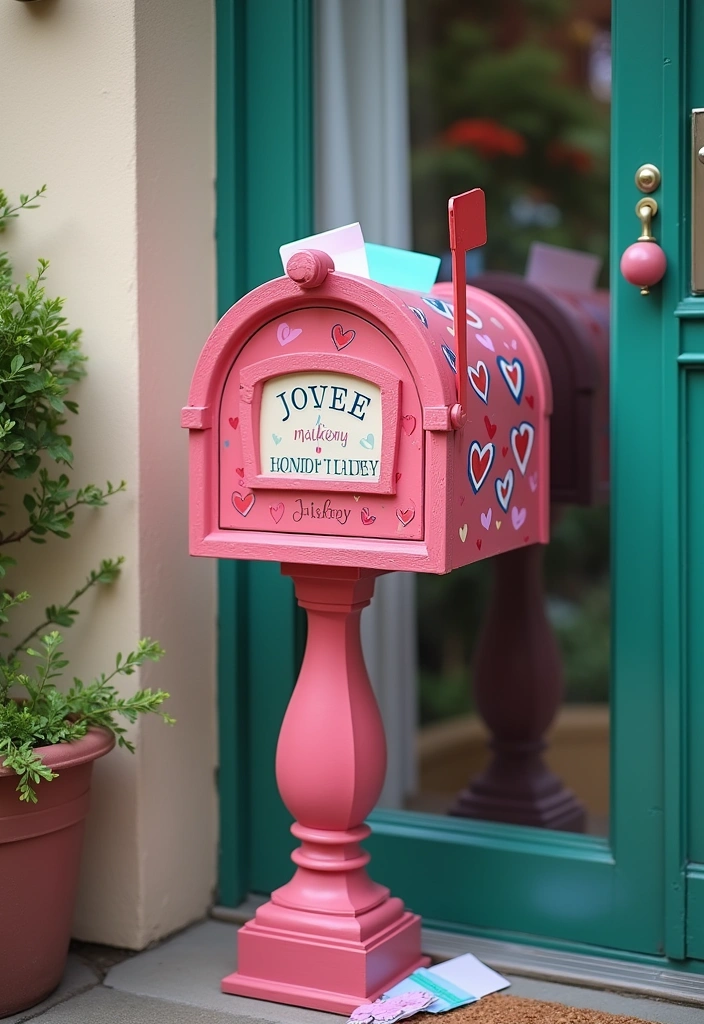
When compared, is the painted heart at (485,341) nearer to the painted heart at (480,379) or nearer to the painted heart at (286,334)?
the painted heart at (480,379)

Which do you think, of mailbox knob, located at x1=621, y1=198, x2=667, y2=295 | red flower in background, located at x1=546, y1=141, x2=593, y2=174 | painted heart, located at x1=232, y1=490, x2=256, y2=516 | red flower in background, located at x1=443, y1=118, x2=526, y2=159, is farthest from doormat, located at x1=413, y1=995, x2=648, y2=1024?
red flower in background, located at x1=546, y1=141, x2=593, y2=174

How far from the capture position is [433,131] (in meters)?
4.48

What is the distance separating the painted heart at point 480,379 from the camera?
196 centimetres

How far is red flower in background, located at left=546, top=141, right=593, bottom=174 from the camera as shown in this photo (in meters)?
4.62

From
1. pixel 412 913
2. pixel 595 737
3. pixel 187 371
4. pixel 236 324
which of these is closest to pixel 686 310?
pixel 236 324

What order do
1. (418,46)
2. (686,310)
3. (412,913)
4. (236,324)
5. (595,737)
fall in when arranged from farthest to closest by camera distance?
(418,46), (595,737), (412,913), (686,310), (236,324)

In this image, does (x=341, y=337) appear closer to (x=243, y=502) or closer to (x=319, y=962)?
(x=243, y=502)

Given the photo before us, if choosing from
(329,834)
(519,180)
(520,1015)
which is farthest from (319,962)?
(519,180)

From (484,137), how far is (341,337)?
2697mm

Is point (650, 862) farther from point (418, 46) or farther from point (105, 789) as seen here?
A: point (418, 46)

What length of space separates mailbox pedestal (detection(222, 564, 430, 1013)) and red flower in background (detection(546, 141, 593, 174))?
300 centimetres

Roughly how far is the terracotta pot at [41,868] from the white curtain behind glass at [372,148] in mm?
841

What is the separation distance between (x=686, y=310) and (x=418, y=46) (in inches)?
104

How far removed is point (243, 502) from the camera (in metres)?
2.01
